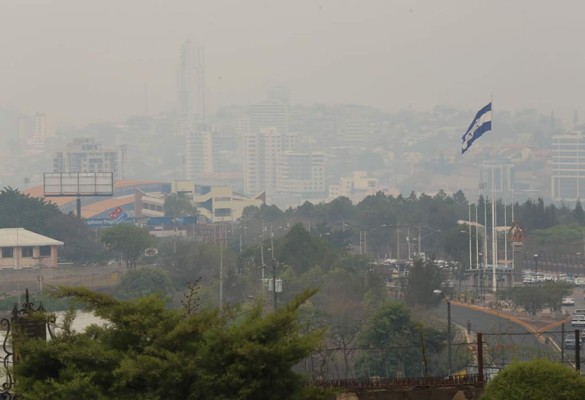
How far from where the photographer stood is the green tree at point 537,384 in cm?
1321

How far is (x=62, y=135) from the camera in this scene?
19112 centimetres

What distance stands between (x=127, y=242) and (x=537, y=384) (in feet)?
168

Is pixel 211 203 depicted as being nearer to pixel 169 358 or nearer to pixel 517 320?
pixel 517 320

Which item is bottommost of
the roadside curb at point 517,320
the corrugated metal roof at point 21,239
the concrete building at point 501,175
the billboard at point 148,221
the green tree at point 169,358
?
the roadside curb at point 517,320

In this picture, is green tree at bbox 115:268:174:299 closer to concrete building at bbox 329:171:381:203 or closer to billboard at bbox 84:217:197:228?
billboard at bbox 84:217:197:228

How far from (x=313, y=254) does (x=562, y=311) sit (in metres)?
10.1

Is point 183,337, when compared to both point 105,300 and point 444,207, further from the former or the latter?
point 444,207

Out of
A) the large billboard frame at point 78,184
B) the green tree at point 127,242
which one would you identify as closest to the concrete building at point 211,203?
the large billboard frame at point 78,184

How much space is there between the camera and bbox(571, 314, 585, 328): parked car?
36625mm

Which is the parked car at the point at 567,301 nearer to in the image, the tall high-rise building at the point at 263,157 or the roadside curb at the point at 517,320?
the roadside curb at the point at 517,320

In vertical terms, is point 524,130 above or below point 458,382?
above

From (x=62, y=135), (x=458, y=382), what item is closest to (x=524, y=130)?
(x=62, y=135)

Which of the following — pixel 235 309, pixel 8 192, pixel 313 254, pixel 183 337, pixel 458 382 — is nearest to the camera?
pixel 183 337

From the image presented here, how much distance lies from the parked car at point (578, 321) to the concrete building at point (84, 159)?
87857 mm
